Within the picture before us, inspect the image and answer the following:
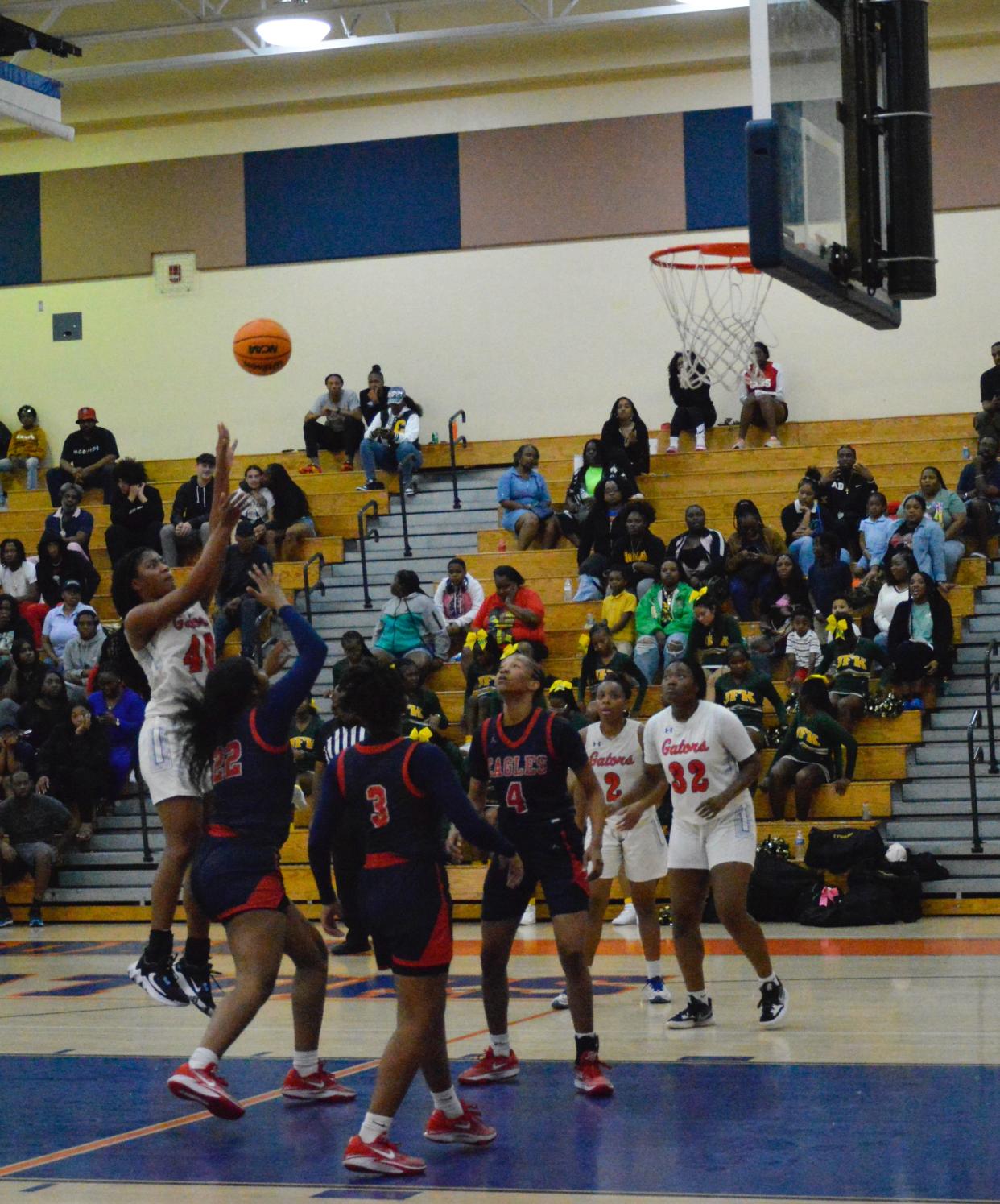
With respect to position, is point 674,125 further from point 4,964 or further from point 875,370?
point 4,964

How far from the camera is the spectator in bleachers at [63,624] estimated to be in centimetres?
1833

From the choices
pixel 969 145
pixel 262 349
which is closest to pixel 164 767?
pixel 262 349

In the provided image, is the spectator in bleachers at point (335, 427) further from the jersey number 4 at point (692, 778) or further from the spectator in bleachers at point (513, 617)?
the jersey number 4 at point (692, 778)

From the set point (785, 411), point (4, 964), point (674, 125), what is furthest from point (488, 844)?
point (674, 125)

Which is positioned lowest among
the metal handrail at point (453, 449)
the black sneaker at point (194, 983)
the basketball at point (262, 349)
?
the black sneaker at point (194, 983)

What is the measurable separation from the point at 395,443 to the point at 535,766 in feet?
46.6

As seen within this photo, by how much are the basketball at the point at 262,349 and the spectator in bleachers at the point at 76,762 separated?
3545 mm

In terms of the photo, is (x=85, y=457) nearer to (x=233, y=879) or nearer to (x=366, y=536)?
(x=366, y=536)

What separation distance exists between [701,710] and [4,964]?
646 centimetres

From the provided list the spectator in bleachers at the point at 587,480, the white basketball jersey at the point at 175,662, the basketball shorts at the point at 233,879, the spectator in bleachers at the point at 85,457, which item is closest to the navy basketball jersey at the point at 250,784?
the basketball shorts at the point at 233,879

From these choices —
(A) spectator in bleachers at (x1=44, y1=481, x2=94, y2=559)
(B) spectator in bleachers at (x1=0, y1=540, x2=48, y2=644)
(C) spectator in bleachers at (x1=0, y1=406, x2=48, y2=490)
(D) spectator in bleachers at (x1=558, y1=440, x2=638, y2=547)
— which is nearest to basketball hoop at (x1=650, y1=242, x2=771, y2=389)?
(D) spectator in bleachers at (x1=558, y1=440, x2=638, y2=547)

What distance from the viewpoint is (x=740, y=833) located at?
28.4ft

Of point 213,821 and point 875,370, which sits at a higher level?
point 875,370

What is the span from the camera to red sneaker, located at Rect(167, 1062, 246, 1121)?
615 cm
